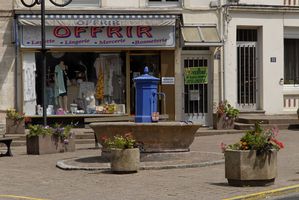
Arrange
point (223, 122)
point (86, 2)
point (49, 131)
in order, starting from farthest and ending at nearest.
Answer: point (86, 2), point (223, 122), point (49, 131)

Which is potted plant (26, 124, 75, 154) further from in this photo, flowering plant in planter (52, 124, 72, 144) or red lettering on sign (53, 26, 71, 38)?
red lettering on sign (53, 26, 71, 38)

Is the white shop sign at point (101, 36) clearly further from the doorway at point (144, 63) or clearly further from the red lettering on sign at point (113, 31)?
the doorway at point (144, 63)


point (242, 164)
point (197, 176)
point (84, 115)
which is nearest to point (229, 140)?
point (84, 115)

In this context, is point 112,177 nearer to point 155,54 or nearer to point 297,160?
point 297,160

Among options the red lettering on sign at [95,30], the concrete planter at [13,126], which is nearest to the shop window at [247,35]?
the red lettering on sign at [95,30]

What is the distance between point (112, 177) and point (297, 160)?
15.2ft

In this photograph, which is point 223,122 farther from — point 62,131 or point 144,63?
point 62,131

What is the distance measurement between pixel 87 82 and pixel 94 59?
2.89 ft

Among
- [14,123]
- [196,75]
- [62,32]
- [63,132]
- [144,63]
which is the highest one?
[62,32]

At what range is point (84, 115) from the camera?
920 inches

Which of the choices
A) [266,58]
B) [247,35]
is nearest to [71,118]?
[247,35]

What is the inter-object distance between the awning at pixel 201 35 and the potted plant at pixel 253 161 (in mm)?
12022

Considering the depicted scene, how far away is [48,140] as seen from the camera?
58.0 ft

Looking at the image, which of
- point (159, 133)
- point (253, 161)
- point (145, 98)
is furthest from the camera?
point (145, 98)
